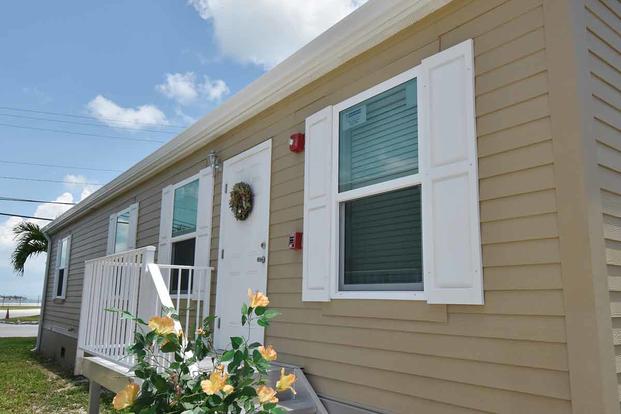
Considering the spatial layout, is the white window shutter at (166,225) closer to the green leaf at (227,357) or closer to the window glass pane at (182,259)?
the window glass pane at (182,259)

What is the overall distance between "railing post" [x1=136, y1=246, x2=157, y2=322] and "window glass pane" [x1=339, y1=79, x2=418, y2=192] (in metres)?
1.51

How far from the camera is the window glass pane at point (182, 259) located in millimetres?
5480

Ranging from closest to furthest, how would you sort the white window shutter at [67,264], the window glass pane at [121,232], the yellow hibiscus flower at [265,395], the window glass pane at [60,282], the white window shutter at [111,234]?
1. the yellow hibiscus flower at [265,395]
2. the window glass pane at [121,232]
3. the white window shutter at [111,234]
4. the white window shutter at [67,264]
5. the window glass pane at [60,282]

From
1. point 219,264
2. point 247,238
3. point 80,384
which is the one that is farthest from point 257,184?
point 80,384

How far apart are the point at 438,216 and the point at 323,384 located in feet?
4.78

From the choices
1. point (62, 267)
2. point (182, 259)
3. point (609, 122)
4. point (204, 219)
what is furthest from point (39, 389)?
point (609, 122)

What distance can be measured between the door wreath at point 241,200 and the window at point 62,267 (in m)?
7.45

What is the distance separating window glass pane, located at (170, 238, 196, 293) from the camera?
548cm

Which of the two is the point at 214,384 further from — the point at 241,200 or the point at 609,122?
the point at 241,200

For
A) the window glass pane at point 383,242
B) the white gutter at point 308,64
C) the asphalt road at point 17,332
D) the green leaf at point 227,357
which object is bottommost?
the asphalt road at point 17,332

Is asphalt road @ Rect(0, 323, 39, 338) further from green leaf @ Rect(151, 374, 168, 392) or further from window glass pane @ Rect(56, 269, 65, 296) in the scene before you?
green leaf @ Rect(151, 374, 168, 392)

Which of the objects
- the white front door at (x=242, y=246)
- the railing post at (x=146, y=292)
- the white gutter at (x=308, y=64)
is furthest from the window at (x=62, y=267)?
the railing post at (x=146, y=292)

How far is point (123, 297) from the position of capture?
3.97 m

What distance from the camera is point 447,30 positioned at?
2.92 meters
